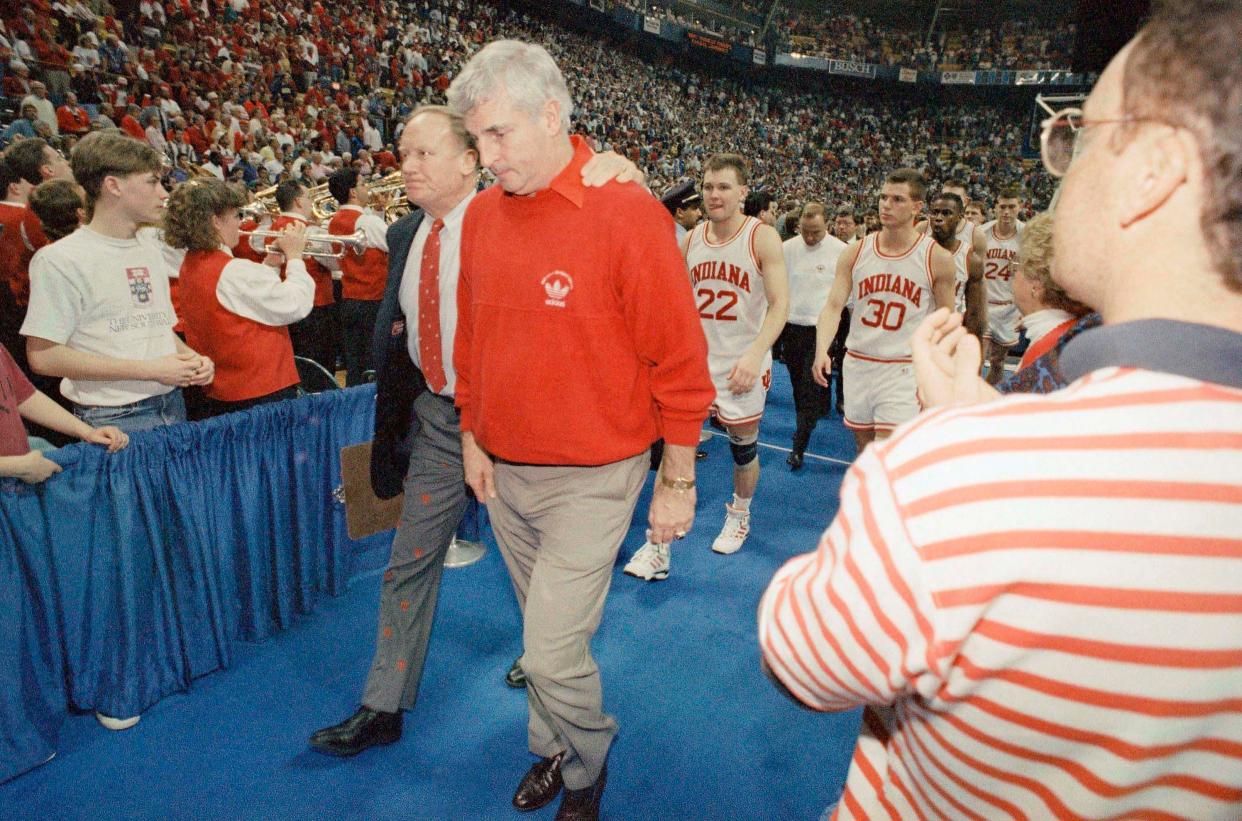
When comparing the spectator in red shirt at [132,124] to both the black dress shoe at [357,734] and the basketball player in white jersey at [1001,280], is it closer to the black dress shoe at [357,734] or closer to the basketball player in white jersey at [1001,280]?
the black dress shoe at [357,734]

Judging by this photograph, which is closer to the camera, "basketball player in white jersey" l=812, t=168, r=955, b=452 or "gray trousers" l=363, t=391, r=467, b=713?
"gray trousers" l=363, t=391, r=467, b=713

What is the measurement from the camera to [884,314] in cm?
401

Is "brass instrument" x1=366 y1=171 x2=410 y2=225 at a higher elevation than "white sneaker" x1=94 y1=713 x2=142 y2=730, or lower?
higher

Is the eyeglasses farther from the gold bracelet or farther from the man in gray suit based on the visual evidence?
the man in gray suit

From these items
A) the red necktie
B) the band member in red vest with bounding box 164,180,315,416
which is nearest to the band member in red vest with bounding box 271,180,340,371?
the band member in red vest with bounding box 164,180,315,416

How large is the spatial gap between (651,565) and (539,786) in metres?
1.58

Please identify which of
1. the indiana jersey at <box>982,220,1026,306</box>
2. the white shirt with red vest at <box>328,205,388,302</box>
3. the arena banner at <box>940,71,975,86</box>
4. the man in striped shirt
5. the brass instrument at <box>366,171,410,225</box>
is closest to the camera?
the man in striped shirt

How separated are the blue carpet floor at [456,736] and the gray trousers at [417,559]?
0.86 feet

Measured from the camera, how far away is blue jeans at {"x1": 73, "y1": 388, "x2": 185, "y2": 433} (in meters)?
2.67

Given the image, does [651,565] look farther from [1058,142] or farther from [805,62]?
[805,62]

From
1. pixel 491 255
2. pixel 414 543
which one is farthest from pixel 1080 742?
pixel 414 543

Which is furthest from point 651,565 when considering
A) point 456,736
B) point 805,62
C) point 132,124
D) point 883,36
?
point 883,36

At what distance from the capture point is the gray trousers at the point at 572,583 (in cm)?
189

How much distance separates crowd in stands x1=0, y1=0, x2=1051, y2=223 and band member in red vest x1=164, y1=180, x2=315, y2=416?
612cm
